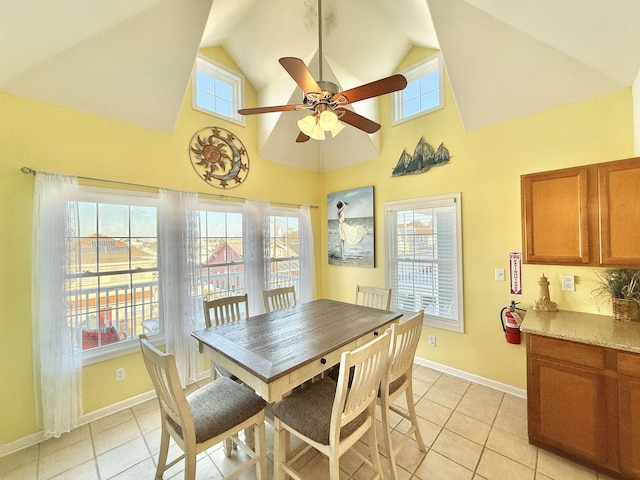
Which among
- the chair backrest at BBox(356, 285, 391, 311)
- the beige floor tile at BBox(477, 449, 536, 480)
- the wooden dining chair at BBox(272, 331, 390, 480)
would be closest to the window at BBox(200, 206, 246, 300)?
the chair backrest at BBox(356, 285, 391, 311)

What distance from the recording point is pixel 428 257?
3203 millimetres

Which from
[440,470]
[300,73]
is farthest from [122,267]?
[440,470]

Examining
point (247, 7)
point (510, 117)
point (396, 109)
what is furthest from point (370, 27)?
point (510, 117)

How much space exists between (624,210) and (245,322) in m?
2.92

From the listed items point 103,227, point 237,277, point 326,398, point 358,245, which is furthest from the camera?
point 358,245

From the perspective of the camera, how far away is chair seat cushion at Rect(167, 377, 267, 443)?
1433 millimetres

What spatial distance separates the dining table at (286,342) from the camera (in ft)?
4.68

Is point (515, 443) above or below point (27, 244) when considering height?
below

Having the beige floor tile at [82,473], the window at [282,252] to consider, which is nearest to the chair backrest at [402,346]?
the beige floor tile at [82,473]

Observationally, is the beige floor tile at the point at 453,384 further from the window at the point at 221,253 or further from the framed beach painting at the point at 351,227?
the window at the point at 221,253

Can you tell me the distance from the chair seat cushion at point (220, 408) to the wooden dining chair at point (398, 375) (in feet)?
2.61

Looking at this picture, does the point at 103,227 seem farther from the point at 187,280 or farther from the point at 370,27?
the point at 370,27

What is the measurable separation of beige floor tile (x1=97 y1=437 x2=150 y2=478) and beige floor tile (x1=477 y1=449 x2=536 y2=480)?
2416mm

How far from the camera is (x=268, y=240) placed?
3.54 meters
